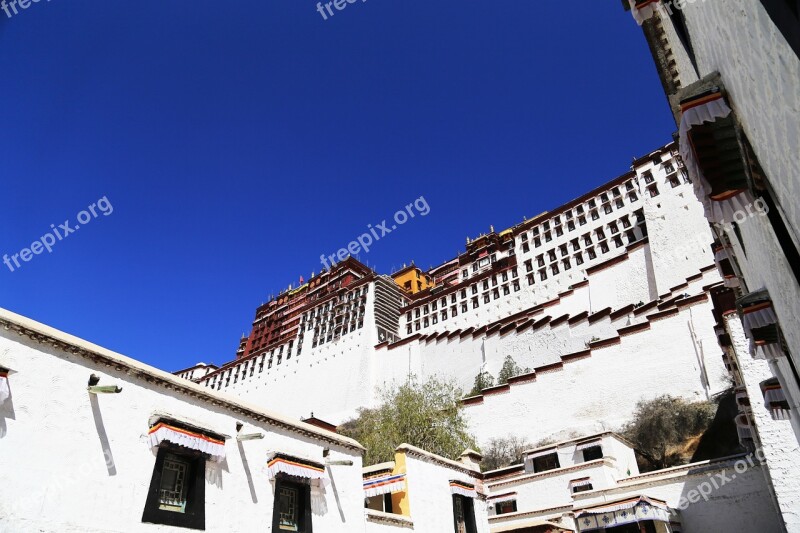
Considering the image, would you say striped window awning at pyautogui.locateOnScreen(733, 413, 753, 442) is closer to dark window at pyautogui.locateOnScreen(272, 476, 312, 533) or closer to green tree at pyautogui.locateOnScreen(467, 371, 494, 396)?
dark window at pyautogui.locateOnScreen(272, 476, 312, 533)

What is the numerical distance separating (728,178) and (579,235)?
3752 cm

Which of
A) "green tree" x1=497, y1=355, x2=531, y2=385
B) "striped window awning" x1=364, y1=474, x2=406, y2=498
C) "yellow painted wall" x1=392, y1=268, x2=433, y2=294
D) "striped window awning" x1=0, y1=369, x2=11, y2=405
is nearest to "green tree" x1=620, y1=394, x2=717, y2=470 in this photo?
"green tree" x1=497, y1=355, x2=531, y2=385

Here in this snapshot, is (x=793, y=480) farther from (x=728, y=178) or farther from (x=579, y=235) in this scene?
(x=579, y=235)

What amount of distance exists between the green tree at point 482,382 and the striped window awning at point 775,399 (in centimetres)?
2589

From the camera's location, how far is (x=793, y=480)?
10.3 meters

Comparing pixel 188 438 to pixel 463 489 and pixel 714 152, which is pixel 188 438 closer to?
pixel 714 152

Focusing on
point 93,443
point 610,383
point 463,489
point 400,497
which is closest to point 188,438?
point 93,443

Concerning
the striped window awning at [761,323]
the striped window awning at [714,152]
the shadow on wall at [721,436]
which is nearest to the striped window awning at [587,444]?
the shadow on wall at [721,436]

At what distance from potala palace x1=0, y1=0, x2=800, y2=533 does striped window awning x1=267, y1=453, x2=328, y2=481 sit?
0.04 m

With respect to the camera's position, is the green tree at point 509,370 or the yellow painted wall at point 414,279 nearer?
the green tree at point 509,370

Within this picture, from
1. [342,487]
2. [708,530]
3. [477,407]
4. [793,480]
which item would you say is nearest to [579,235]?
[477,407]

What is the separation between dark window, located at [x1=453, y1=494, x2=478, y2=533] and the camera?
12320 mm

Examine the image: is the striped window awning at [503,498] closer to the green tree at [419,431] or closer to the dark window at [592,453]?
the green tree at [419,431]

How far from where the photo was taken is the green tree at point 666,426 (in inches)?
793
